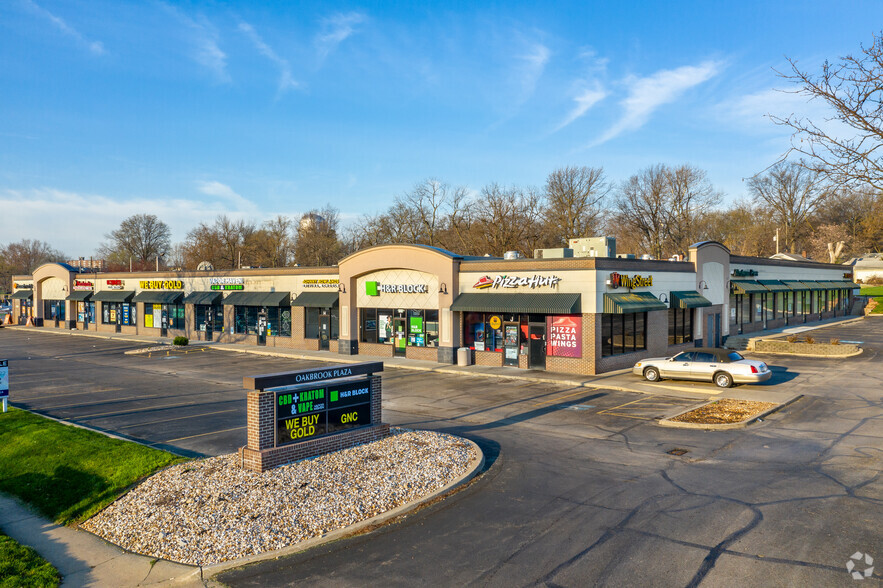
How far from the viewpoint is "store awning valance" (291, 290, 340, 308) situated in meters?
36.5

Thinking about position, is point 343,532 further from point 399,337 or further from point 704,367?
point 399,337

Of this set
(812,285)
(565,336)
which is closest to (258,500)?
(565,336)

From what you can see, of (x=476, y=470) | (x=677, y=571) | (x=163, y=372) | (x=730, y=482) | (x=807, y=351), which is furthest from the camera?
(x=807, y=351)

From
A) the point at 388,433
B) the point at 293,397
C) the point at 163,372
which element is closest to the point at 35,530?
the point at 293,397

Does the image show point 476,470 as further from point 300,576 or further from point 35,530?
point 35,530

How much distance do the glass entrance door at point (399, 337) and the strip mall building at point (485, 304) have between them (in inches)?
2.5

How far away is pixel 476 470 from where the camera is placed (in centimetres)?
1230


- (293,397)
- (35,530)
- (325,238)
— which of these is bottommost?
(35,530)

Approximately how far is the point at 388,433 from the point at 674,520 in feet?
23.2

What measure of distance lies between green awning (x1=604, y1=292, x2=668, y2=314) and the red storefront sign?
147 centimetres

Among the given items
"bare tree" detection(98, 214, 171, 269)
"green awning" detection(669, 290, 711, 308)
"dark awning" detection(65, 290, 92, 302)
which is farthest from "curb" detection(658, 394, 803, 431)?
"bare tree" detection(98, 214, 171, 269)

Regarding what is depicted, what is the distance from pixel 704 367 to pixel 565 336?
6.14 metres

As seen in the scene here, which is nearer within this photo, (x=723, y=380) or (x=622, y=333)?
(x=723, y=380)

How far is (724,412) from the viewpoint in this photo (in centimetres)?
1777
